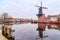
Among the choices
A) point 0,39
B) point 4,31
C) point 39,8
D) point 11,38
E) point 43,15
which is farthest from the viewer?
point 39,8

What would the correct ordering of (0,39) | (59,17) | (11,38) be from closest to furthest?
1. (0,39)
2. (11,38)
3. (59,17)

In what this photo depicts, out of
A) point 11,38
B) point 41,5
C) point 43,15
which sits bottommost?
point 11,38

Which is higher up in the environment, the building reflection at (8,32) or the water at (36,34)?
the building reflection at (8,32)

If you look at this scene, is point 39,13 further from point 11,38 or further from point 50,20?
point 11,38

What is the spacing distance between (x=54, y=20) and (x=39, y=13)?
1455 cm

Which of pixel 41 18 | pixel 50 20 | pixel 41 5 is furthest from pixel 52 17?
pixel 41 18

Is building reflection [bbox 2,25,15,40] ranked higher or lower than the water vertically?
higher

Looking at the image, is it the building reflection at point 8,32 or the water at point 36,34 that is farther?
the water at point 36,34

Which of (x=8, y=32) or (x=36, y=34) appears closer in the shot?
(x=8, y=32)

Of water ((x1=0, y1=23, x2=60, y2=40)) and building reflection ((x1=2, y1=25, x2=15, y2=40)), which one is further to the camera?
water ((x1=0, y1=23, x2=60, y2=40))

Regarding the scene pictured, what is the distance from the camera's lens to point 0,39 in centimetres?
999

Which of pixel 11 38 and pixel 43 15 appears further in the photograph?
pixel 43 15

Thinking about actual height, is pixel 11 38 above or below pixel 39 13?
below

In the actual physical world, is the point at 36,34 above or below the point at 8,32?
below
